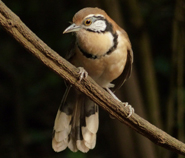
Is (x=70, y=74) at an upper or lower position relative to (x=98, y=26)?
lower

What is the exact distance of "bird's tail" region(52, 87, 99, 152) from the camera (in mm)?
2508

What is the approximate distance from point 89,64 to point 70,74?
0.50 meters

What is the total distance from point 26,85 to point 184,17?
57.2 inches

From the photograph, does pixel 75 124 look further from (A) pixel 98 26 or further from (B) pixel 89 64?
(A) pixel 98 26

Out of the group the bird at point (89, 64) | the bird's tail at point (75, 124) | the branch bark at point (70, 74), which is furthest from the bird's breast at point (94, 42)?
the bird's tail at point (75, 124)

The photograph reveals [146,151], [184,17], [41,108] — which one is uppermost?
[184,17]

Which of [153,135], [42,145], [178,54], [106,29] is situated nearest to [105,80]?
[106,29]

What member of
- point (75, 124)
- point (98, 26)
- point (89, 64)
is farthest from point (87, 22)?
point (75, 124)

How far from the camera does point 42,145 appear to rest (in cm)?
354

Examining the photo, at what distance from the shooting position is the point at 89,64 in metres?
2.25

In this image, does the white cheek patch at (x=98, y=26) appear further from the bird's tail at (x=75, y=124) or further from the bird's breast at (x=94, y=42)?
the bird's tail at (x=75, y=124)

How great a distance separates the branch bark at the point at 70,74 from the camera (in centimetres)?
160

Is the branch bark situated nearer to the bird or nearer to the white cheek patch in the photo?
the bird

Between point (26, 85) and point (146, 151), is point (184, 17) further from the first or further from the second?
point (26, 85)
